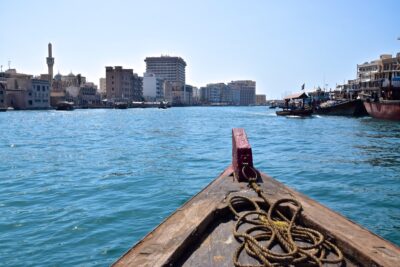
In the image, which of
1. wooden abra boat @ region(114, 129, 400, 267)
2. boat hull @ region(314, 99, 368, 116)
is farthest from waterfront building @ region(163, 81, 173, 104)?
wooden abra boat @ region(114, 129, 400, 267)

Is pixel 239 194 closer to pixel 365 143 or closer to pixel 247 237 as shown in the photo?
pixel 247 237

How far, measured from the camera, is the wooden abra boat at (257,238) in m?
3.43

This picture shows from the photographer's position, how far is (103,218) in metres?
8.09

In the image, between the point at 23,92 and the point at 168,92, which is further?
the point at 168,92

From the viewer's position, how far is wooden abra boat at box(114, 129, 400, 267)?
11.3 ft

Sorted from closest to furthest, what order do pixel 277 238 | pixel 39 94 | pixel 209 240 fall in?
1. pixel 277 238
2. pixel 209 240
3. pixel 39 94

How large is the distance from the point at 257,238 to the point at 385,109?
47.3 meters

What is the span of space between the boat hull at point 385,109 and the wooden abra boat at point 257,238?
43.6 metres

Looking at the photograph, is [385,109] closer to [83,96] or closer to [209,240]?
[209,240]

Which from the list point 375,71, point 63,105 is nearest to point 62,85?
point 63,105

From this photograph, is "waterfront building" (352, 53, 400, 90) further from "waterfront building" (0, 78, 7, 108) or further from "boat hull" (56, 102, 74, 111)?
"waterfront building" (0, 78, 7, 108)

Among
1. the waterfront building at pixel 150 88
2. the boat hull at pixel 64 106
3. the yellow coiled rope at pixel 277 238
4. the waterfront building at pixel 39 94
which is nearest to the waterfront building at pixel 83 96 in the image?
the waterfront building at pixel 39 94

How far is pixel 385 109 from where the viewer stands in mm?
45594

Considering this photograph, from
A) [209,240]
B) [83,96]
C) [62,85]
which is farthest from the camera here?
[62,85]
